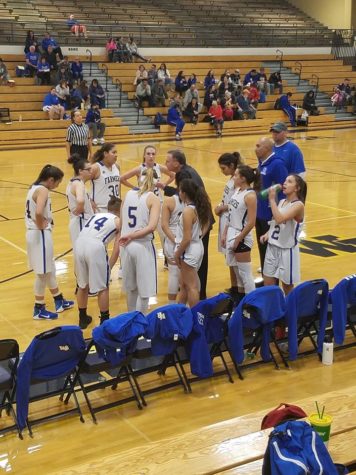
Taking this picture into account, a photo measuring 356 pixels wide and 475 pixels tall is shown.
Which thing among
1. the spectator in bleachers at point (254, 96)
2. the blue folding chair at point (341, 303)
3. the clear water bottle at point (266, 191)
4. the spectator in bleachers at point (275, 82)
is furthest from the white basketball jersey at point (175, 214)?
the spectator in bleachers at point (275, 82)

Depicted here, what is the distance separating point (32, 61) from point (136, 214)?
1933 centimetres

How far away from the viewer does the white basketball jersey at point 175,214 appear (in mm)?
6797

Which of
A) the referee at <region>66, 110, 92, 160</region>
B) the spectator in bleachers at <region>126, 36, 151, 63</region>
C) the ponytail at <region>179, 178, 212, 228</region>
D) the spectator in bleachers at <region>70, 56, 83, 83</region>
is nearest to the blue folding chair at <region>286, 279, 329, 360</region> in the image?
the ponytail at <region>179, 178, 212, 228</region>

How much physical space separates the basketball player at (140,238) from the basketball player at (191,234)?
0.91ft

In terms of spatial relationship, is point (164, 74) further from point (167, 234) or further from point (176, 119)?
point (167, 234)

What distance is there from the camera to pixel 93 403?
5250 millimetres

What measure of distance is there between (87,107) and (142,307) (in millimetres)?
17636

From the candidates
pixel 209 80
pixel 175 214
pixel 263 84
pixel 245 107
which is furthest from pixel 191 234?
pixel 263 84

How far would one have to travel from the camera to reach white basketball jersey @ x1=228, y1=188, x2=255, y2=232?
22.5ft

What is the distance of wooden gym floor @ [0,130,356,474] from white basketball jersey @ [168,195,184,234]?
1109 mm

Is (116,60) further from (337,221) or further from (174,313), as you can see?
(174,313)

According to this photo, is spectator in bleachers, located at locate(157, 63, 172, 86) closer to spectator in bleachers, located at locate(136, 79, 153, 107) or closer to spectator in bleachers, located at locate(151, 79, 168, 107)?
spectator in bleachers, located at locate(151, 79, 168, 107)

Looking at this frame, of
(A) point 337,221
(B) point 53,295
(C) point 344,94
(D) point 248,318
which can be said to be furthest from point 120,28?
(D) point 248,318

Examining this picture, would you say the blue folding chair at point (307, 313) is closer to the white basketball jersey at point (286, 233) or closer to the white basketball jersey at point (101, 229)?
the white basketball jersey at point (286, 233)
